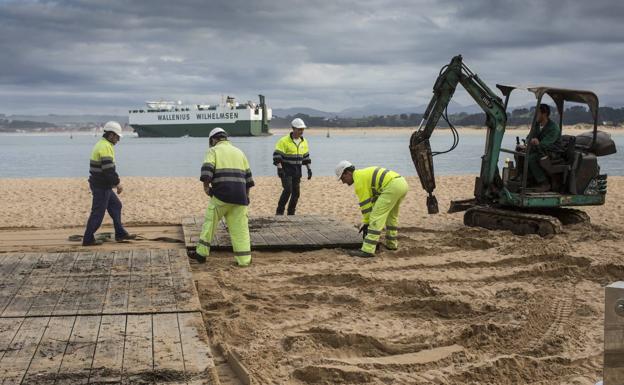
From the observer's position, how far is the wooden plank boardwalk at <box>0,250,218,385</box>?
420 centimetres

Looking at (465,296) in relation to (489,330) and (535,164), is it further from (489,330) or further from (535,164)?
(535,164)

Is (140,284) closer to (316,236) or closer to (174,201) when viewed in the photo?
(316,236)

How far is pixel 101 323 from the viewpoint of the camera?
521cm

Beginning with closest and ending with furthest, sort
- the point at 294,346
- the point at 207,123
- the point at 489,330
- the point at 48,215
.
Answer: the point at 294,346
the point at 489,330
the point at 48,215
the point at 207,123

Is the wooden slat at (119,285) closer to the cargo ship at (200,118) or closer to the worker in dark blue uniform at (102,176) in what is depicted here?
the worker in dark blue uniform at (102,176)

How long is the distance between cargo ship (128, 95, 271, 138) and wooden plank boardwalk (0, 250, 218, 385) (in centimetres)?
8328

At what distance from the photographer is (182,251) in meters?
8.20

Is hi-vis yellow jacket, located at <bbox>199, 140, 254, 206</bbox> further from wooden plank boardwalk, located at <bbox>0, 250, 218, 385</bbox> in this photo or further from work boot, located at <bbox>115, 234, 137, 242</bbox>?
work boot, located at <bbox>115, 234, 137, 242</bbox>

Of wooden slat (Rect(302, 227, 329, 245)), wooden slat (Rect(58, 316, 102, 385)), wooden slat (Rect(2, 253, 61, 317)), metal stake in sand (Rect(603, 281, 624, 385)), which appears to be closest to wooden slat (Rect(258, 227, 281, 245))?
wooden slat (Rect(302, 227, 329, 245))

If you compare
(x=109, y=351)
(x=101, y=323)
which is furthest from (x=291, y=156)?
(x=109, y=351)

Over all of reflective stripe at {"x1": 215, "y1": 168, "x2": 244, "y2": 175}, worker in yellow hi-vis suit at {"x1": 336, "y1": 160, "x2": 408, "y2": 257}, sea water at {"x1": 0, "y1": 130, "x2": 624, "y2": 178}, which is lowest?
sea water at {"x1": 0, "y1": 130, "x2": 624, "y2": 178}

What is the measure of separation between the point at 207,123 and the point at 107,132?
85.9 metres

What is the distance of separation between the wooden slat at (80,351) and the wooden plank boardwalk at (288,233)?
14.1 feet

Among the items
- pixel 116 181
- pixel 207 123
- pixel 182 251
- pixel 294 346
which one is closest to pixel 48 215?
pixel 116 181
